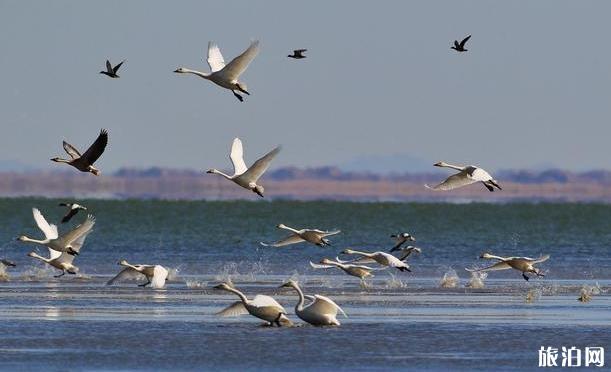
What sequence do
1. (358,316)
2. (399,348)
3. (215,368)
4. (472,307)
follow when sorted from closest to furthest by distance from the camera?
(215,368), (399,348), (358,316), (472,307)

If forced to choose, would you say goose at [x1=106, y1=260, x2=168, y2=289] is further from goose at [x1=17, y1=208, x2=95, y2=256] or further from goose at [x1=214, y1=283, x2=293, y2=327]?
goose at [x1=214, y1=283, x2=293, y2=327]

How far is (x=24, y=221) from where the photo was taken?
9669 centimetres

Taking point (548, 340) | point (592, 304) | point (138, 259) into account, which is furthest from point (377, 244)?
point (548, 340)

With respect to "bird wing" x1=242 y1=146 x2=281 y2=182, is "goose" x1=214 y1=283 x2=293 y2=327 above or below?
below

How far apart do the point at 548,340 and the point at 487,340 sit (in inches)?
35.8

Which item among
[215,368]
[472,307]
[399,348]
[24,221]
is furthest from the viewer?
[24,221]

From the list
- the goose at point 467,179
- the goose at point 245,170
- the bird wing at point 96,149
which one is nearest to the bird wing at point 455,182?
the goose at point 467,179

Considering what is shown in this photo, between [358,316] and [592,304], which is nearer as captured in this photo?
[358,316]

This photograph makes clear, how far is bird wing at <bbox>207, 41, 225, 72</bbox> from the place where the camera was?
3097 centimetres

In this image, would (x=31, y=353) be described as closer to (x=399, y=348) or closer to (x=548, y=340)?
(x=399, y=348)

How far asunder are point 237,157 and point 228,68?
179cm

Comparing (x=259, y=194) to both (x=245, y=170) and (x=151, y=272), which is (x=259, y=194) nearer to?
(x=245, y=170)

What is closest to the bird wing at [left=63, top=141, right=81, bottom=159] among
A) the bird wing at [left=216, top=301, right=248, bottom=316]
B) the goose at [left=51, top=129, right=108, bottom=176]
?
the goose at [left=51, top=129, right=108, bottom=176]

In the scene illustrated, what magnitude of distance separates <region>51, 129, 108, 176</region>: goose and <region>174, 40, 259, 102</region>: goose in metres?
2.15
